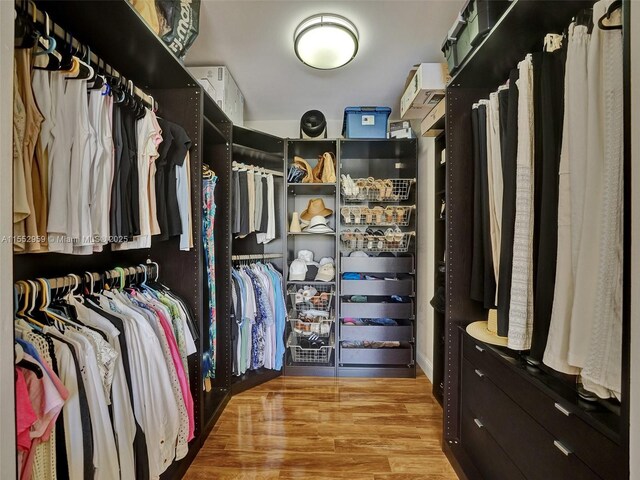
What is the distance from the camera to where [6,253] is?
1.85 ft

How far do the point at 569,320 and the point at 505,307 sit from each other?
0.78ft

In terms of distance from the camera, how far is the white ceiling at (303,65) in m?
1.58

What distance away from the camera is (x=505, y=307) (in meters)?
1.03

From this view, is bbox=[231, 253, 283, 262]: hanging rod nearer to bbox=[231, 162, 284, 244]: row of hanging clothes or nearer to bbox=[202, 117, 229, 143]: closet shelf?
bbox=[231, 162, 284, 244]: row of hanging clothes

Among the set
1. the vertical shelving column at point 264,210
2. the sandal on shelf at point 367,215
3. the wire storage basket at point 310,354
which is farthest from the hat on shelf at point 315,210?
the wire storage basket at point 310,354

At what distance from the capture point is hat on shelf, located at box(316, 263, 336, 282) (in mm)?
2469

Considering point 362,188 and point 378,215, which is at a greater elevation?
point 362,188

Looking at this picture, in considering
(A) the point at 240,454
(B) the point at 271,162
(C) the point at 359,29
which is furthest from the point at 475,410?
(B) the point at 271,162

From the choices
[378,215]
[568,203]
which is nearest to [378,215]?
[378,215]

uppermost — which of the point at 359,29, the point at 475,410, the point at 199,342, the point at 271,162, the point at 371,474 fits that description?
the point at 359,29

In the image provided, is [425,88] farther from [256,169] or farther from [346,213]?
[256,169]

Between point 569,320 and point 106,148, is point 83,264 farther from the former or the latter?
point 569,320

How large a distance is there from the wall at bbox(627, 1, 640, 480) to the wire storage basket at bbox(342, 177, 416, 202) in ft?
6.10

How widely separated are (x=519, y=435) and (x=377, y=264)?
1522 millimetres
